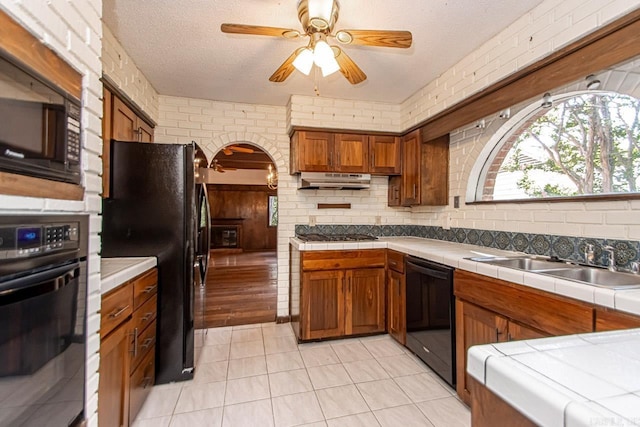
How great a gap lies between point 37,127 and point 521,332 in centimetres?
214

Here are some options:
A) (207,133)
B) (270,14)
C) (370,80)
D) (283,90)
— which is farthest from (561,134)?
(207,133)

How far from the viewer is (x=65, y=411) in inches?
36.0

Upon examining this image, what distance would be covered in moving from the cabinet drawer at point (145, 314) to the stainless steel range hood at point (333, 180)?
177 cm

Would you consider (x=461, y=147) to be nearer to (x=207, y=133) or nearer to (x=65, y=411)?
(x=207, y=133)

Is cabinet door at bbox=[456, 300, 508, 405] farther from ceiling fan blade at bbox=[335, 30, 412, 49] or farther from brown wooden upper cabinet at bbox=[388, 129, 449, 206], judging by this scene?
ceiling fan blade at bbox=[335, 30, 412, 49]

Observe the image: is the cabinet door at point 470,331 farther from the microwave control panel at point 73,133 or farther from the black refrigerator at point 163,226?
the microwave control panel at point 73,133

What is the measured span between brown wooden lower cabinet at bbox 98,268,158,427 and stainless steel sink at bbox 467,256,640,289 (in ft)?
6.76

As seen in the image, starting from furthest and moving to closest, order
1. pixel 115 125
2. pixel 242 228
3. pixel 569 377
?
pixel 242 228
pixel 115 125
pixel 569 377

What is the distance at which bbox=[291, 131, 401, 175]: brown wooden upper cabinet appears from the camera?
315 cm

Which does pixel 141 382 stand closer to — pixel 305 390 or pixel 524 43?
pixel 305 390

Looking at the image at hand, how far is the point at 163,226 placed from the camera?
6.95 feet

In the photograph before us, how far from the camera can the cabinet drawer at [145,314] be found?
1.71 meters

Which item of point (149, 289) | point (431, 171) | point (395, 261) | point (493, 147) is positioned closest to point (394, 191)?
point (431, 171)

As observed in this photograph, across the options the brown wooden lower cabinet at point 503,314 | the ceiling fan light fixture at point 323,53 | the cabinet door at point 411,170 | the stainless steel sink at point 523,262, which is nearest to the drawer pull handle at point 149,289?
the ceiling fan light fixture at point 323,53
